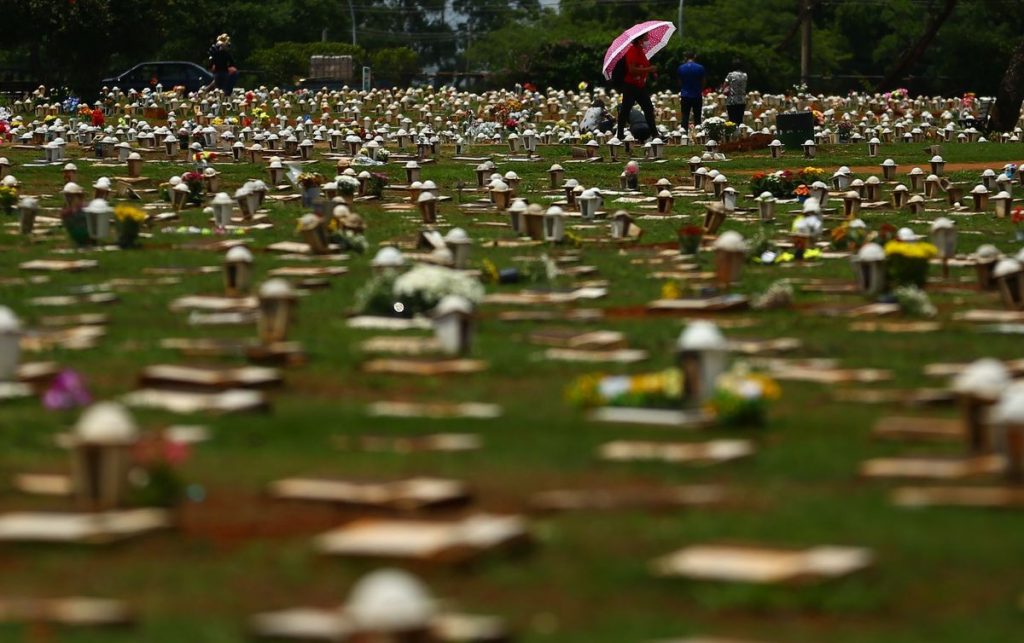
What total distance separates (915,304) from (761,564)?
26.0 ft

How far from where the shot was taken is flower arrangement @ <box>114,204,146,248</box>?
20.2 metres

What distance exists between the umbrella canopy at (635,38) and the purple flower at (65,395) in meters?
26.2

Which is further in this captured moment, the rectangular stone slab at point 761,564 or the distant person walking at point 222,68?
the distant person walking at point 222,68

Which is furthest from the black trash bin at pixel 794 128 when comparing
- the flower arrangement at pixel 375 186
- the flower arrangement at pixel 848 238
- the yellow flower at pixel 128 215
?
the yellow flower at pixel 128 215

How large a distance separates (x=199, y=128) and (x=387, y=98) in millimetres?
13779

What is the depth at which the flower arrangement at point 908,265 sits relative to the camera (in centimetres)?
1664

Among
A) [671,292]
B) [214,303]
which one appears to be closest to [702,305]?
[671,292]

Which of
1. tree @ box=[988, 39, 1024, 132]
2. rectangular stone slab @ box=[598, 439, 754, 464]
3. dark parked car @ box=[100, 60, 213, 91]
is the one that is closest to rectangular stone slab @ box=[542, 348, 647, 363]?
rectangular stone slab @ box=[598, 439, 754, 464]

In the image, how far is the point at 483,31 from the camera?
13825cm

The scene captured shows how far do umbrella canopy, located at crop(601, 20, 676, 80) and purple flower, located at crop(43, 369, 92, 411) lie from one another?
26210mm

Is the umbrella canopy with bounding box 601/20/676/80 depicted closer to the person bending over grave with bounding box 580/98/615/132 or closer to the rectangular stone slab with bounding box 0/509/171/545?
the person bending over grave with bounding box 580/98/615/132

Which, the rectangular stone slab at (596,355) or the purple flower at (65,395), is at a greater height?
the purple flower at (65,395)

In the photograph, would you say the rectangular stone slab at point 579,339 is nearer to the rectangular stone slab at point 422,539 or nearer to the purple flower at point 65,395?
the purple flower at point 65,395

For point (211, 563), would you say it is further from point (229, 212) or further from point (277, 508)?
point (229, 212)
